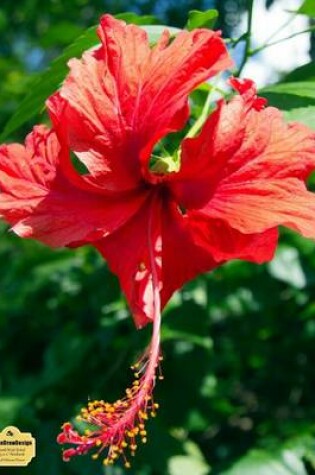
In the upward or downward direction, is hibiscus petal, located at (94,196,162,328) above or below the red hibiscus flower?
below

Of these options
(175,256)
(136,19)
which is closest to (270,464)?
(175,256)

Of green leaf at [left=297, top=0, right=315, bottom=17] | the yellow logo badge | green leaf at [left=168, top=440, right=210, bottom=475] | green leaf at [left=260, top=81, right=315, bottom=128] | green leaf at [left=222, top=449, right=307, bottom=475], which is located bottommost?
green leaf at [left=168, top=440, right=210, bottom=475]

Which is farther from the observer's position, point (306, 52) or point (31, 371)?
point (31, 371)

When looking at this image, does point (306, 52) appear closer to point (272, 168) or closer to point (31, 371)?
point (272, 168)

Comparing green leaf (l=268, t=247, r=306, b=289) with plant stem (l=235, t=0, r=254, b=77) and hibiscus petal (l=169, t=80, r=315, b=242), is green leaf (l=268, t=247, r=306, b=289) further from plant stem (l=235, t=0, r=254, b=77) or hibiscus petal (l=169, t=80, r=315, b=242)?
hibiscus petal (l=169, t=80, r=315, b=242)

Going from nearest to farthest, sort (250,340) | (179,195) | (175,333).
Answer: (179,195), (175,333), (250,340)

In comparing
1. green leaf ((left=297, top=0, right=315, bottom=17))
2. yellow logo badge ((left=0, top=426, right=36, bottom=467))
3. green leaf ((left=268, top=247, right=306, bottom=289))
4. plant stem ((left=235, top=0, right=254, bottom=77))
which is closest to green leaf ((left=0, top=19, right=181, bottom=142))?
plant stem ((left=235, top=0, right=254, bottom=77))

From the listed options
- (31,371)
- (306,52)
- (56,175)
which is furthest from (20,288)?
(56,175)
